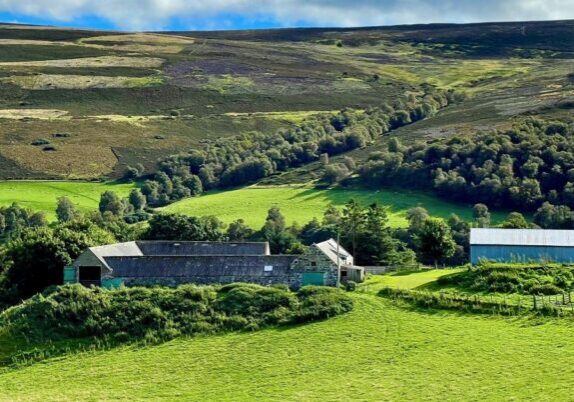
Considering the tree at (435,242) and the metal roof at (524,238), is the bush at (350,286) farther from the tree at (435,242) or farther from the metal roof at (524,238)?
the tree at (435,242)

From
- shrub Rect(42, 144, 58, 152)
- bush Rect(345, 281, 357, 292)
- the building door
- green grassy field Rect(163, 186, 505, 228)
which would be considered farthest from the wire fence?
shrub Rect(42, 144, 58, 152)

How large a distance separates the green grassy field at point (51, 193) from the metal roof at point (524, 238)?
6318 cm

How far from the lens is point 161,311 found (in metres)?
51.4

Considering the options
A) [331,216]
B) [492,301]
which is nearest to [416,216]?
[331,216]

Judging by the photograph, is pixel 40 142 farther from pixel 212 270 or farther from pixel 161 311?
pixel 161 311

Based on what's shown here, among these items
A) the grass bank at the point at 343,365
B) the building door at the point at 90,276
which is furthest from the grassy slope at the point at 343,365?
the building door at the point at 90,276

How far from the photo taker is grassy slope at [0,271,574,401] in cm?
3878

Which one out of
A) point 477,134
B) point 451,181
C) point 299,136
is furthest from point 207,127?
point 451,181

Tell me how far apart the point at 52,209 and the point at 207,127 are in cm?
6585

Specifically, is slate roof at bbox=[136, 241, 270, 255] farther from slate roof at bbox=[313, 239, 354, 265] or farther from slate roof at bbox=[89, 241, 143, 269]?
slate roof at bbox=[313, 239, 354, 265]

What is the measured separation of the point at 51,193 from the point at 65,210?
18009mm

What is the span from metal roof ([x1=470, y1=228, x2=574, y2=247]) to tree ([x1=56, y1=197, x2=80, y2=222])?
189 feet

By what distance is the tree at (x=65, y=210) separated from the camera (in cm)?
11019

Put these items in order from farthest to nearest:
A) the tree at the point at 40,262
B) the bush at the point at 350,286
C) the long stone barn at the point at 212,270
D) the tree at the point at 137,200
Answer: the tree at the point at 137,200, the tree at the point at 40,262, the long stone barn at the point at 212,270, the bush at the point at 350,286
